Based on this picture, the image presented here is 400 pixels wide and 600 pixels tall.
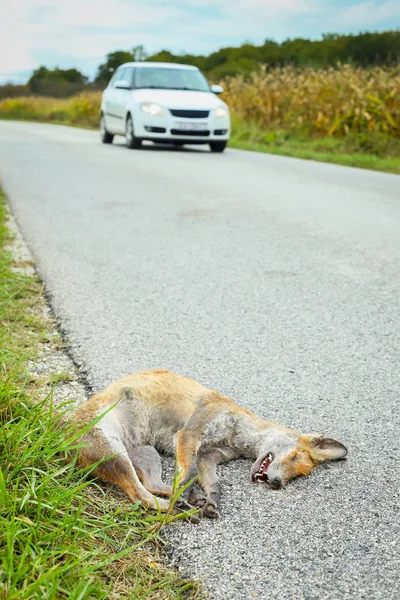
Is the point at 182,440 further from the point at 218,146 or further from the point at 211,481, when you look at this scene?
the point at 218,146

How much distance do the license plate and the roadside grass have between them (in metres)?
13.1

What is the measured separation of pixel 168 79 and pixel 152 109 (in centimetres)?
178

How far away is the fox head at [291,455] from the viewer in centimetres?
286

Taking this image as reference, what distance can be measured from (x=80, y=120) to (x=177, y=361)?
97.9 ft

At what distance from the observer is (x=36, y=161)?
1386 centimetres

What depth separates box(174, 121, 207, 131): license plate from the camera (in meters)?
15.6

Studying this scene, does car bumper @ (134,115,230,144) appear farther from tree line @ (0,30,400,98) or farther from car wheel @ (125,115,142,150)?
tree line @ (0,30,400,98)

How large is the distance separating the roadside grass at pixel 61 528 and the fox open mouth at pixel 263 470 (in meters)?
0.48

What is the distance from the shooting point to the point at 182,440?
2953mm

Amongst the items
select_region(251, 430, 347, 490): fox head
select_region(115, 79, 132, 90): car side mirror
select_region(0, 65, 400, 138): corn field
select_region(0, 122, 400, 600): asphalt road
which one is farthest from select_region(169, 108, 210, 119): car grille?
select_region(251, 430, 347, 490): fox head

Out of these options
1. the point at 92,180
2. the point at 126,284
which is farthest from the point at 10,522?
the point at 92,180

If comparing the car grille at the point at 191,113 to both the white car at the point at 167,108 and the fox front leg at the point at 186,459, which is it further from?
the fox front leg at the point at 186,459

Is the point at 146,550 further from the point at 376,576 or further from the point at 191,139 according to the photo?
the point at 191,139

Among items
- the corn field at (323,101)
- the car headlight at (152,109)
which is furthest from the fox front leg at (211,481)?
the corn field at (323,101)
